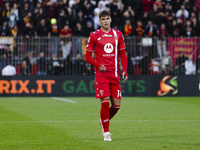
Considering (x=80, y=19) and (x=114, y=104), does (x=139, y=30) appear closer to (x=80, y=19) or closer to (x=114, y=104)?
(x=80, y=19)

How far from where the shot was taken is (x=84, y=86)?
887 inches

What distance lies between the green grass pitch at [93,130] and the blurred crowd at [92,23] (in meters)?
7.83

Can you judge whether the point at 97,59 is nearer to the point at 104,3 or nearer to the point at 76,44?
the point at 76,44

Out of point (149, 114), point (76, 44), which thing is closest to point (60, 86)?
point (76, 44)

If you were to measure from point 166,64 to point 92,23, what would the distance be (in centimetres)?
400

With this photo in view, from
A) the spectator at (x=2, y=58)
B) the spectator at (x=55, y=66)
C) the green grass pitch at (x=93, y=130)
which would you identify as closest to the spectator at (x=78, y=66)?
the spectator at (x=55, y=66)

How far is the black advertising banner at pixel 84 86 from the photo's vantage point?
2219 cm

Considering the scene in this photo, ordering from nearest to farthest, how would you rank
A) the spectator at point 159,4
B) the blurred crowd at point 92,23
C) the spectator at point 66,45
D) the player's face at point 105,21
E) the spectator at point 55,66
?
1. the player's face at point 105,21
2. the spectator at point 55,66
3. the spectator at point 66,45
4. the blurred crowd at point 92,23
5. the spectator at point 159,4

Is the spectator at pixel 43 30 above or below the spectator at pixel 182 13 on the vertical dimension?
below

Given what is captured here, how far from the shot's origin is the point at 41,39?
2256 centimetres

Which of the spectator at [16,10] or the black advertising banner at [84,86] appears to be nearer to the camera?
the black advertising banner at [84,86]

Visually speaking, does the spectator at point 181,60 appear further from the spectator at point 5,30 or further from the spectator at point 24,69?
the spectator at point 5,30

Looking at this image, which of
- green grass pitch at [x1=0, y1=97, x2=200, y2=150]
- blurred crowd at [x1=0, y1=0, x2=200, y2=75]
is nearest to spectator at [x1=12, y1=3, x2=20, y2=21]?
blurred crowd at [x1=0, y1=0, x2=200, y2=75]

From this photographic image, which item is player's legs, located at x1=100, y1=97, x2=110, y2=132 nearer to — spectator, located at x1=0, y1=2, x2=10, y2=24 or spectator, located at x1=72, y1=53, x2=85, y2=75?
spectator, located at x1=72, y1=53, x2=85, y2=75
